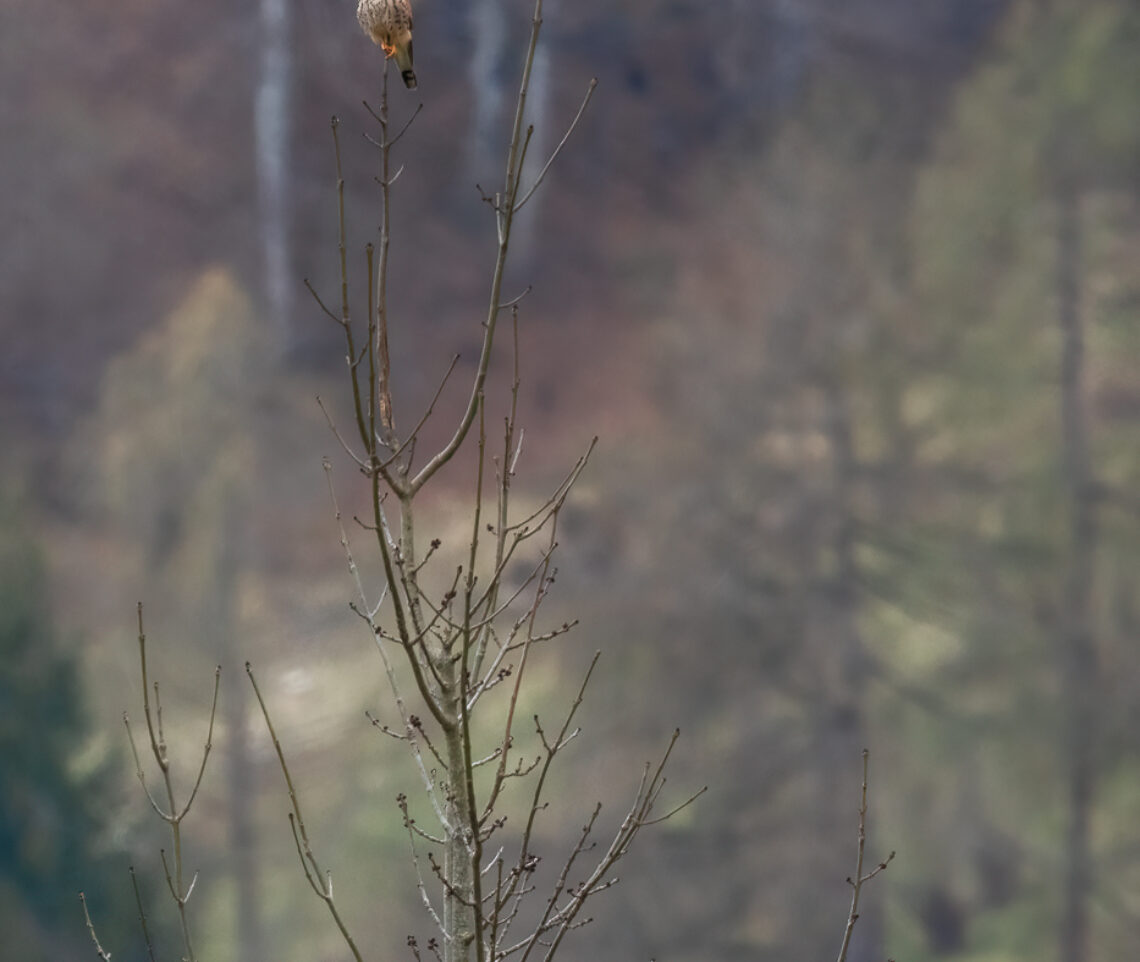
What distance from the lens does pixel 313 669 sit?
10.9 feet

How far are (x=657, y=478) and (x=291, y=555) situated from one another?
109 centimetres

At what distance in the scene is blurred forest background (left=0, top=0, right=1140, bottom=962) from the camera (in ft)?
10.8

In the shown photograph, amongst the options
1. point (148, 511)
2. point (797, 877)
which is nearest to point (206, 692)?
point (148, 511)

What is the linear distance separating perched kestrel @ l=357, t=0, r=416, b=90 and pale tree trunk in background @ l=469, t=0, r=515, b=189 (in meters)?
1.64

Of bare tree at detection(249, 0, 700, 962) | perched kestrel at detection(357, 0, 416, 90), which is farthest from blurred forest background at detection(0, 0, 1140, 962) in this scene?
perched kestrel at detection(357, 0, 416, 90)

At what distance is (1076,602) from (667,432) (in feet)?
4.27

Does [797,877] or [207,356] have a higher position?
[207,356]

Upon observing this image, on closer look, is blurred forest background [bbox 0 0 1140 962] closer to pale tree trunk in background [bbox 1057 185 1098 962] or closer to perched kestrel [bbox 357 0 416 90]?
pale tree trunk in background [bbox 1057 185 1098 962]

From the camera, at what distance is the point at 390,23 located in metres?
1.80

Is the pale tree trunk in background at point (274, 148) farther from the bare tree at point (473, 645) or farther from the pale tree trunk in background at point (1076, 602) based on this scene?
the pale tree trunk in background at point (1076, 602)

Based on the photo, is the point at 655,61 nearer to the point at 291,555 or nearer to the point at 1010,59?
the point at 1010,59

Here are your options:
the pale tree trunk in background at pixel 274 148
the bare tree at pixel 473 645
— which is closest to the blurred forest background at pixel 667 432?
the pale tree trunk in background at pixel 274 148

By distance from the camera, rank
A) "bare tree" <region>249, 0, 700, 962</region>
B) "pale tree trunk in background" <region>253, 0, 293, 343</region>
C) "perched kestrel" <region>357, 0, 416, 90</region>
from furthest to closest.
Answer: "pale tree trunk in background" <region>253, 0, 293, 343</region>, "perched kestrel" <region>357, 0, 416, 90</region>, "bare tree" <region>249, 0, 700, 962</region>

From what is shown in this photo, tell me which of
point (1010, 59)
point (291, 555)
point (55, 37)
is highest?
point (55, 37)
